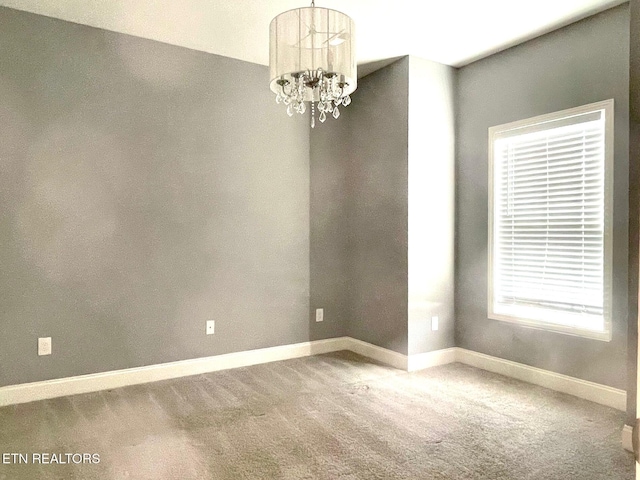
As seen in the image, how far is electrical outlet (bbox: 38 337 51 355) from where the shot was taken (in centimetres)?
325

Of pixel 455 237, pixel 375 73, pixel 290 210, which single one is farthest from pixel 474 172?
pixel 290 210

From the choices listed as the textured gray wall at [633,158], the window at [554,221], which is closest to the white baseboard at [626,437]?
the textured gray wall at [633,158]

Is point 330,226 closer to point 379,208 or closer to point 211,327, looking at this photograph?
point 379,208

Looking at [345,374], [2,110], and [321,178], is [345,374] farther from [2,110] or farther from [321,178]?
[2,110]

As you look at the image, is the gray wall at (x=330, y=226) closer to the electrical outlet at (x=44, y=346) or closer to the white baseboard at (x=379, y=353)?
the white baseboard at (x=379, y=353)

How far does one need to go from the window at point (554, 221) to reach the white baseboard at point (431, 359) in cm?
57

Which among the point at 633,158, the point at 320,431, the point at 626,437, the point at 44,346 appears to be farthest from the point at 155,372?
the point at 633,158

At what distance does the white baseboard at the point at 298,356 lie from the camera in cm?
319

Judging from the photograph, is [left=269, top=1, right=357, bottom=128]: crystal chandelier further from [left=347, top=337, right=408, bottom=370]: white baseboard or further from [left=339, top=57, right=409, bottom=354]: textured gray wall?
[left=347, top=337, right=408, bottom=370]: white baseboard

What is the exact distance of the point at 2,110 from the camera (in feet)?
10.3

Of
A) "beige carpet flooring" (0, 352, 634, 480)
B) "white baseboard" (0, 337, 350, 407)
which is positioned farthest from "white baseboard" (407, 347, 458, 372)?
"white baseboard" (0, 337, 350, 407)

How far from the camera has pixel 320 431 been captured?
2.75m

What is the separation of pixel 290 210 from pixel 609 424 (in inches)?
118

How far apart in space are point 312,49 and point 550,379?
2961mm
